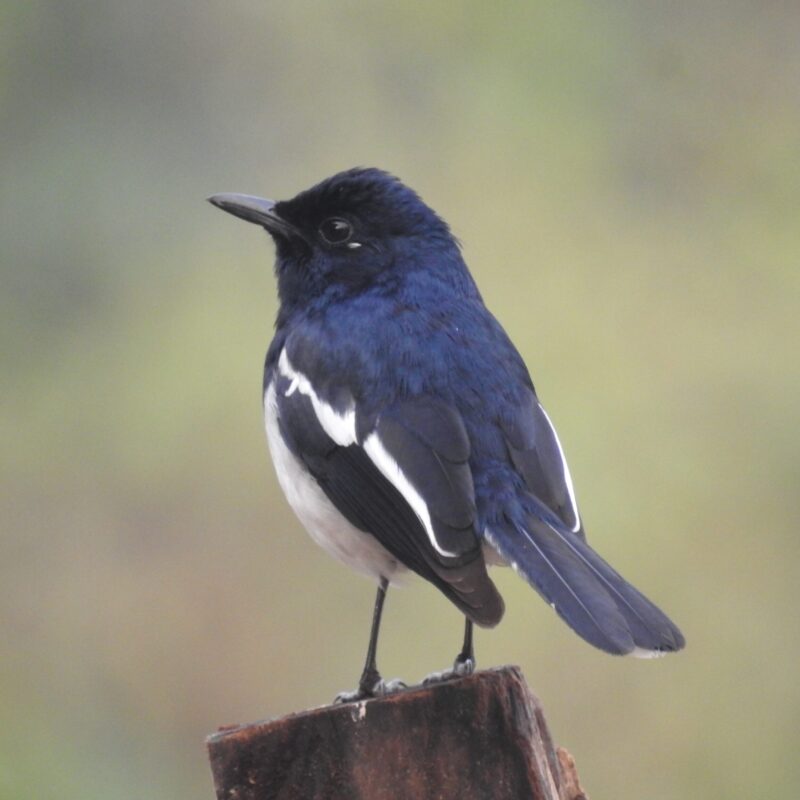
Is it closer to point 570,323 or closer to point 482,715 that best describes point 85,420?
point 570,323

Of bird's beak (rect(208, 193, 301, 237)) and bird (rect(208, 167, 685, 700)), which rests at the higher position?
bird's beak (rect(208, 193, 301, 237))

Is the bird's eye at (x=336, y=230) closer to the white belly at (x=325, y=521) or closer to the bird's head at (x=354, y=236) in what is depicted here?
the bird's head at (x=354, y=236)

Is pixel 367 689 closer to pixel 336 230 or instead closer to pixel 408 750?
pixel 408 750

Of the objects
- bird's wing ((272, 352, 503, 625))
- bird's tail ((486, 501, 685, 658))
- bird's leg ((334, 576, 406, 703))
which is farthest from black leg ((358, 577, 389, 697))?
bird's tail ((486, 501, 685, 658))

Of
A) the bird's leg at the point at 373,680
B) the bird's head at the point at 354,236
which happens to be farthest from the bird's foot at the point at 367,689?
the bird's head at the point at 354,236

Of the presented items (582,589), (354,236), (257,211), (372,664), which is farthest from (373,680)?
(257,211)

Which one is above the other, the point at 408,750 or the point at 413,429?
the point at 413,429

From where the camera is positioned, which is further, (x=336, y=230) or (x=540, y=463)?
(x=336, y=230)

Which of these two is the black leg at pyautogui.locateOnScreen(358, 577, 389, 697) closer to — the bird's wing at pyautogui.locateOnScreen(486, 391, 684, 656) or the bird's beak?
the bird's wing at pyautogui.locateOnScreen(486, 391, 684, 656)
